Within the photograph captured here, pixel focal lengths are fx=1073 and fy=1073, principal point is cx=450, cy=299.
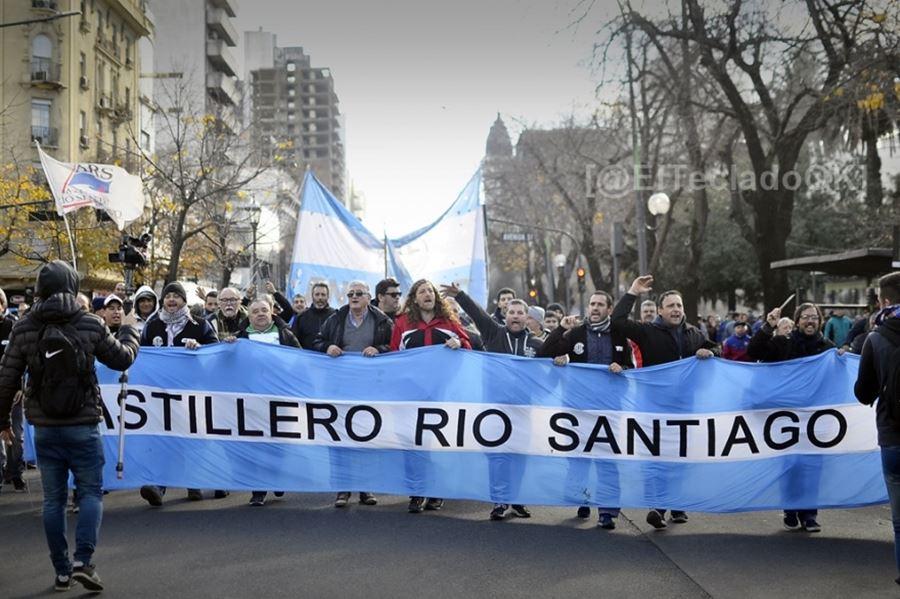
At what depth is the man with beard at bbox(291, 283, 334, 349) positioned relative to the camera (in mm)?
12219

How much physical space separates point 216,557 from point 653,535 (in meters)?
3.19

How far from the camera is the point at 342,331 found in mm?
10109

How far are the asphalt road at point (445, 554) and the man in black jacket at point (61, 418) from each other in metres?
0.34

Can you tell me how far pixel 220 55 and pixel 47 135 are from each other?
104ft

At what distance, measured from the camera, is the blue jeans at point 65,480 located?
6.21m

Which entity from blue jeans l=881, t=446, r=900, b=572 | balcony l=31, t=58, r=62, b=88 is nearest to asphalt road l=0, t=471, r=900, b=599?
blue jeans l=881, t=446, r=900, b=572

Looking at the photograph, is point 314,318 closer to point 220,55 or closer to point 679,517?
point 679,517

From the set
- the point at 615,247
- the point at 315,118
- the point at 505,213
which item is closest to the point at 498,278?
the point at 505,213

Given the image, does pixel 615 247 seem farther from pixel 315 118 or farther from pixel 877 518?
pixel 315 118

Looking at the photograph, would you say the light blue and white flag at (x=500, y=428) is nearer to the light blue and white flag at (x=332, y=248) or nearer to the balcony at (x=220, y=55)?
the light blue and white flag at (x=332, y=248)

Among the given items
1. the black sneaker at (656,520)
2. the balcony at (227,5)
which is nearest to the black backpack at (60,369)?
the black sneaker at (656,520)

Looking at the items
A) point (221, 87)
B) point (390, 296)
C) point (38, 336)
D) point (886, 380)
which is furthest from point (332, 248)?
point (221, 87)

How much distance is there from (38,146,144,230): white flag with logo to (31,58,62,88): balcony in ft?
103

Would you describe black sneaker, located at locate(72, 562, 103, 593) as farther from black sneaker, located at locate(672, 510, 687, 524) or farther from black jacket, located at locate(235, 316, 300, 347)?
black sneaker, located at locate(672, 510, 687, 524)
